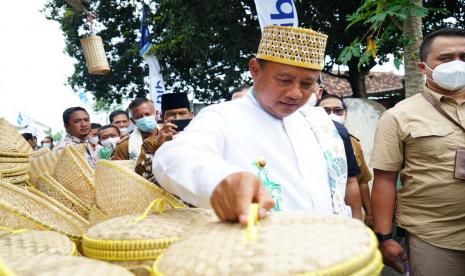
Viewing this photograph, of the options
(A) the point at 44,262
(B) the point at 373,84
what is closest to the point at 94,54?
(A) the point at 44,262

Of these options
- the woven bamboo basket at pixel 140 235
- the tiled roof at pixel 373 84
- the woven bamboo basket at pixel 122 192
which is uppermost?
the woven bamboo basket at pixel 140 235

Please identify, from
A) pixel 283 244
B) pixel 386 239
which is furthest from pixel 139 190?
pixel 386 239

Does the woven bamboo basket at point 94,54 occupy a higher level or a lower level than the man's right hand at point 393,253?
higher

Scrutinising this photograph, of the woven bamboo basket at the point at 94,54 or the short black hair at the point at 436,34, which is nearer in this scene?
the short black hair at the point at 436,34

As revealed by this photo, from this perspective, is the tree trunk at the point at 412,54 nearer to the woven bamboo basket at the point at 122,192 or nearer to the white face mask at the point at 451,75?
the white face mask at the point at 451,75

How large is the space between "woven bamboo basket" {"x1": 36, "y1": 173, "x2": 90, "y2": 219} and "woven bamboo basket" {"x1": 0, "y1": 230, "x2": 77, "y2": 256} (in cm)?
125

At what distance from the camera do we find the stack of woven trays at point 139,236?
3.59 ft

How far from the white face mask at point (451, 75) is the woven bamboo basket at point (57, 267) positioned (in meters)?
2.36

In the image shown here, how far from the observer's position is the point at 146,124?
433cm

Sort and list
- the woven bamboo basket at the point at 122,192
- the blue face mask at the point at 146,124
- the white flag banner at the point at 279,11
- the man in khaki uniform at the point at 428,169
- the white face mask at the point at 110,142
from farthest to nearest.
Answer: the white face mask at the point at 110,142, the white flag banner at the point at 279,11, the blue face mask at the point at 146,124, the man in khaki uniform at the point at 428,169, the woven bamboo basket at the point at 122,192

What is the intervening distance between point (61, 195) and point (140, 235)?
1773 millimetres

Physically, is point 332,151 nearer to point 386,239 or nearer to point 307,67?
point 307,67

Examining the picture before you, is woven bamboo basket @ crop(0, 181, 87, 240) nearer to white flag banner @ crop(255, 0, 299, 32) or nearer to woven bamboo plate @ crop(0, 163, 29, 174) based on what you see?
woven bamboo plate @ crop(0, 163, 29, 174)

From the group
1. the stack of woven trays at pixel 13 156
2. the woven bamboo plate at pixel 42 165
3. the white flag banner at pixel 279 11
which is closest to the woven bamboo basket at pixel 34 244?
the stack of woven trays at pixel 13 156
